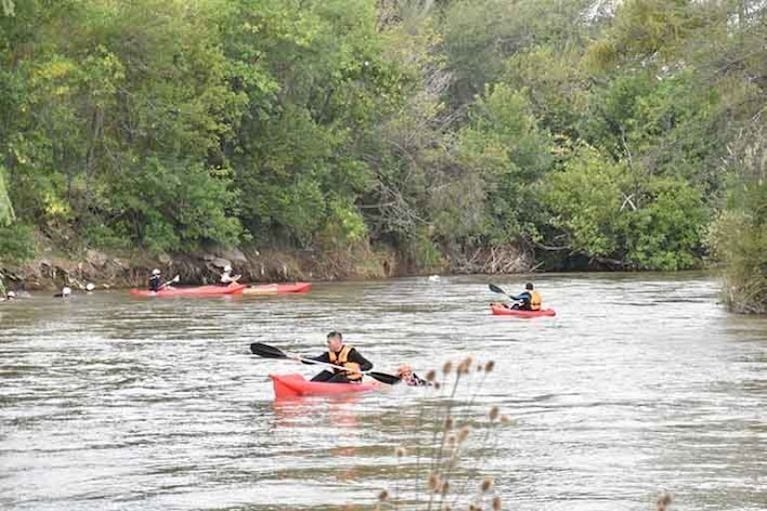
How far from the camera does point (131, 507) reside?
1324 cm

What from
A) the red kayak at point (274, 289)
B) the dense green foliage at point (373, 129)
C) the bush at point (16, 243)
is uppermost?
the dense green foliage at point (373, 129)

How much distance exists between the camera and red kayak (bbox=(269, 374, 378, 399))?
66.2 feet

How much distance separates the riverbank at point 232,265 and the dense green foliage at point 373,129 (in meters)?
0.55

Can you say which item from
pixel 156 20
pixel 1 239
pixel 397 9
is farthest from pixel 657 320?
pixel 397 9

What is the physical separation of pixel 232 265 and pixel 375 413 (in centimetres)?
3081

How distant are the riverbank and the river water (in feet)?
30.3

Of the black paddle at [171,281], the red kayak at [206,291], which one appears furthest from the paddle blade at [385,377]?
the black paddle at [171,281]

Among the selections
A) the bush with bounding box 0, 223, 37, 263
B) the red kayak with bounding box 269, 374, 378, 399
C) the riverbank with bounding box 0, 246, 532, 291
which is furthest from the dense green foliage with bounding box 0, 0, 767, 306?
the red kayak with bounding box 269, 374, 378, 399

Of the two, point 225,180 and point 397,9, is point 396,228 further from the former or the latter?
point 397,9

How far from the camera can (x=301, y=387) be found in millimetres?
20297

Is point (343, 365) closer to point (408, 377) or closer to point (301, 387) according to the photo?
point (301, 387)

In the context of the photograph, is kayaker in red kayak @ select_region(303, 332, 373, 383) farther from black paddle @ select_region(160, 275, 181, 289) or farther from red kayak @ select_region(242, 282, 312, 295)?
red kayak @ select_region(242, 282, 312, 295)

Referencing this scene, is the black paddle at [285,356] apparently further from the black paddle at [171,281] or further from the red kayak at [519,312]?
the black paddle at [171,281]

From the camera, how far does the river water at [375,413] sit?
1412 centimetres
